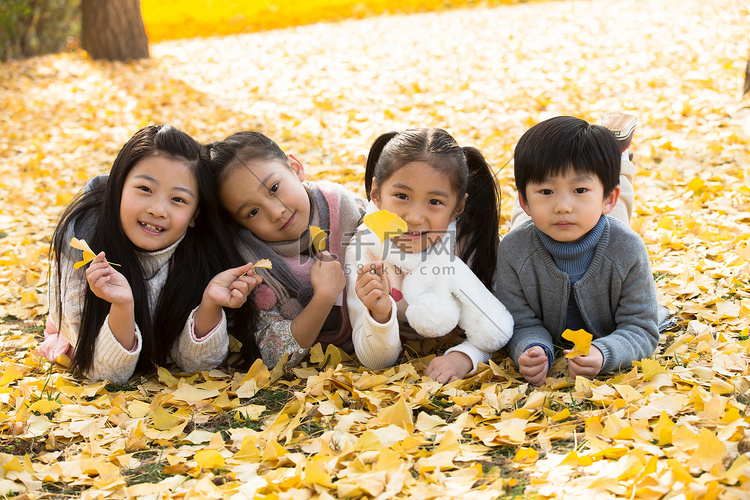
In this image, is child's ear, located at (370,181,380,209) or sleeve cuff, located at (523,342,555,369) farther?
child's ear, located at (370,181,380,209)

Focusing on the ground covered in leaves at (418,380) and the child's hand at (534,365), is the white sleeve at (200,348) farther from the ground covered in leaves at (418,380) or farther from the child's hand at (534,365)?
the child's hand at (534,365)

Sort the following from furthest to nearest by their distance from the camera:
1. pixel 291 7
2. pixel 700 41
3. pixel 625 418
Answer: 1. pixel 291 7
2. pixel 700 41
3. pixel 625 418

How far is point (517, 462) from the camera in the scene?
5.81 ft

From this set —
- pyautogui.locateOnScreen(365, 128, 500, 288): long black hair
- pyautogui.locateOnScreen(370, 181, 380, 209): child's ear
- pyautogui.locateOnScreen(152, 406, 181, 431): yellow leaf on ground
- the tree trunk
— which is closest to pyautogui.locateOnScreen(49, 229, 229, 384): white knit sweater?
pyautogui.locateOnScreen(152, 406, 181, 431): yellow leaf on ground

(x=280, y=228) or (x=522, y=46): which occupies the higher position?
(x=522, y=46)

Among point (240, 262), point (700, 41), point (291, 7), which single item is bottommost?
point (240, 262)

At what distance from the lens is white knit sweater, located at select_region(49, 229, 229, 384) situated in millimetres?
2367

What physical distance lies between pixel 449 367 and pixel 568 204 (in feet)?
2.27

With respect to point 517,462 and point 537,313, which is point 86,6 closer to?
point 537,313

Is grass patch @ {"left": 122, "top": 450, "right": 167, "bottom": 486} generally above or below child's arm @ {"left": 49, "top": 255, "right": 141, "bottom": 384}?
below

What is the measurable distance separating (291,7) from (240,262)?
13.2 m

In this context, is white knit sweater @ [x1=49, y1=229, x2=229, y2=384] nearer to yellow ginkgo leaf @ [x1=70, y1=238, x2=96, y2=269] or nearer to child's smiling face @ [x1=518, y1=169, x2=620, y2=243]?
yellow ginkgo leaf @ [x1=70, y1=238, x2=96, y2=269]

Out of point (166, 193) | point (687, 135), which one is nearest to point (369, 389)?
point (166, 193)

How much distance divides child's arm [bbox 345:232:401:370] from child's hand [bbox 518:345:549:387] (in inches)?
17.3
